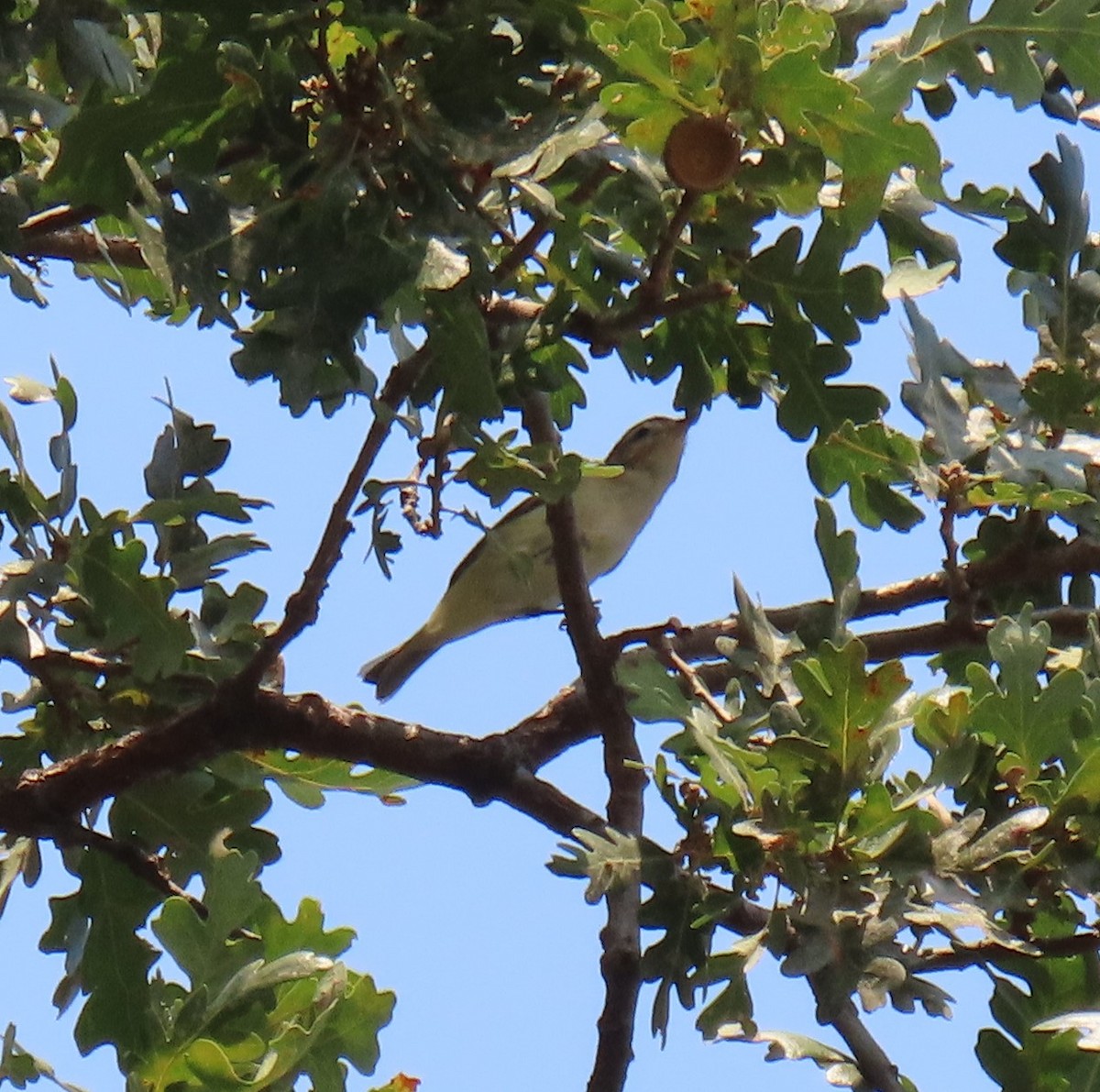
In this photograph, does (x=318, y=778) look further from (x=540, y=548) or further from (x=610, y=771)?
(x=540, y=548)

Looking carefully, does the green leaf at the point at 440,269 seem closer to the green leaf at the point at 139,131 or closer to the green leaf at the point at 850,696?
the green leaf at the point at 139,131

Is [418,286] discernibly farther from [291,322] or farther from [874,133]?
[874,133]

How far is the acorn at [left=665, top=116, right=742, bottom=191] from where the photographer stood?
2.34 meters

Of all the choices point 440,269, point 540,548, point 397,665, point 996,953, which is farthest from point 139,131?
point 397,665

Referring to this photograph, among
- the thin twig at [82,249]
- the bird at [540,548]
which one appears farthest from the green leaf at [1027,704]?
the bird at [540,548]

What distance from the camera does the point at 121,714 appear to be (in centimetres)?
330

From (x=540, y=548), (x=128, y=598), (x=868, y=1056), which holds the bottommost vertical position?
→ (x=868, y=1056)

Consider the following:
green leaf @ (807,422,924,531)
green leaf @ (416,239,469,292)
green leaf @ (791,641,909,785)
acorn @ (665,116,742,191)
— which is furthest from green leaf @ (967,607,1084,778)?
green leaf @ (416,239,469,292)

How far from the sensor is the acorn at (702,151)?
2.34m

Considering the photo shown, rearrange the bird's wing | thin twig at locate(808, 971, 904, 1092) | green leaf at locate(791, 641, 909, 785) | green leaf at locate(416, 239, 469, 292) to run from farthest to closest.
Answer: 1. the bird's wing
2. thin twig at locate(808, 971, 904, 1092)
3. green leaf at locate(416, 239, 469, 292)
4. green leaf at locate(791, 641, 909, 785)

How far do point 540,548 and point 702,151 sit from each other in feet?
13.0

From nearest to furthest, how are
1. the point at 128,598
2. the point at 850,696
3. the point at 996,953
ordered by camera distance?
the point at 850,696, the point at 996,953, the point at 128,598

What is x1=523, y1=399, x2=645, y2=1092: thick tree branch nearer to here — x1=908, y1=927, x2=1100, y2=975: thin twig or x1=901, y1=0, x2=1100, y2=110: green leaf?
x1=908, y1=927, x2=1100, y2=975: thin twig

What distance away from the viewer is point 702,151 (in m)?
2.36
